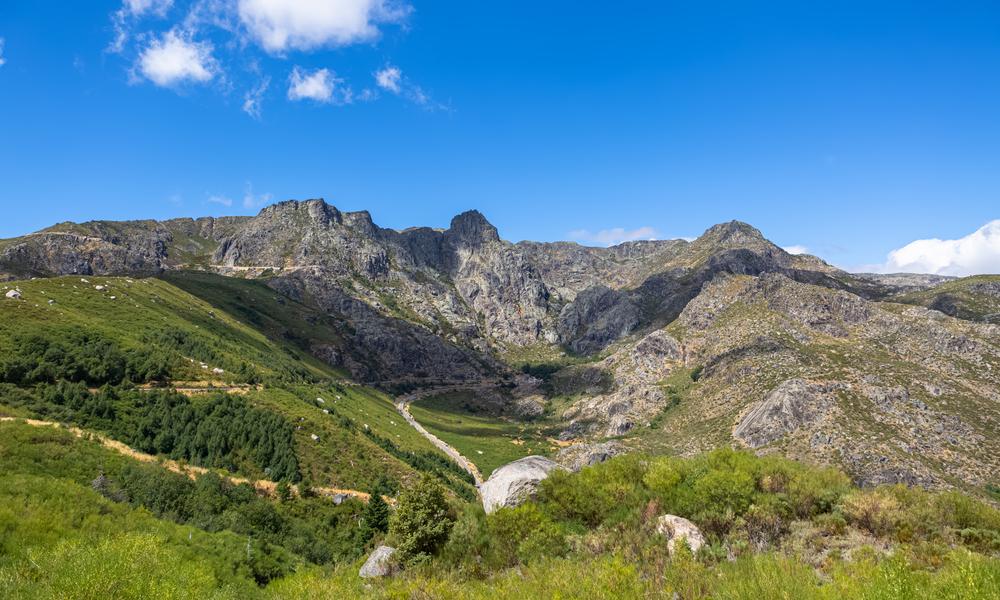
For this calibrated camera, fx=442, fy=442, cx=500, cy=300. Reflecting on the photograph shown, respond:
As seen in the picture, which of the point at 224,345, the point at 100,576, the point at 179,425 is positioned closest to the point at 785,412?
the point at 100,576

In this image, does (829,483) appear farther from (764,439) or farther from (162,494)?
(764,439)

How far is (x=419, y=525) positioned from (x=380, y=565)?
3638 millimetres

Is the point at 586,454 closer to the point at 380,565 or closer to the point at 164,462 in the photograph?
the point at 164,462

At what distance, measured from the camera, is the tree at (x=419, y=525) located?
31.6m

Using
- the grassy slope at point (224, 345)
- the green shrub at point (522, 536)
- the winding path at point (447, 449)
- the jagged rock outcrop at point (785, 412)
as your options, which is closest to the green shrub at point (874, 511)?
the green shrub at point (522, 536)

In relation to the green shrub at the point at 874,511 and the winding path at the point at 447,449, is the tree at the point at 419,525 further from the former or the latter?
the winding path at the point at 447,449

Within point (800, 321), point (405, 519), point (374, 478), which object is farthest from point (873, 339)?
point (405, 519)

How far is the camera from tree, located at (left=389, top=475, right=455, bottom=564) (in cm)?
3162

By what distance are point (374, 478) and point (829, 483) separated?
64.7 metres

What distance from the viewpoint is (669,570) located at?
781 inches

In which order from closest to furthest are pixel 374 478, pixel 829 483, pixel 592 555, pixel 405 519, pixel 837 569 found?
pixel 837 569
pixel 592 555
pixel 405 519
pixel 829 483
pixel 374 478

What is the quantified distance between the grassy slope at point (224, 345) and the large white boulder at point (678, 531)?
182 feet

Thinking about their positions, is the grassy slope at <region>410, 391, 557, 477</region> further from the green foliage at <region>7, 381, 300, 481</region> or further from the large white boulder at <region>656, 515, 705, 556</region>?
the large white boulder at <region>656, 515, 705, 556</region>

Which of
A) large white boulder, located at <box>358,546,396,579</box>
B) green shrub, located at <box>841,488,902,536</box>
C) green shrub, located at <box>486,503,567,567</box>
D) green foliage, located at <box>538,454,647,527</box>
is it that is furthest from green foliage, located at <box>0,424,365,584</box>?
green shrub, located at <box>841,488,902,536</box>
